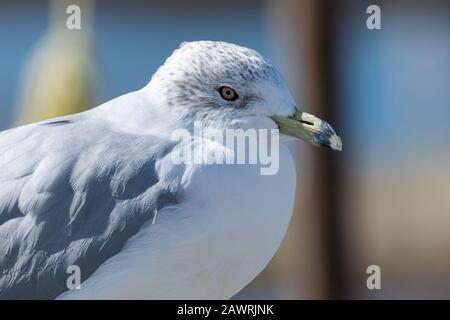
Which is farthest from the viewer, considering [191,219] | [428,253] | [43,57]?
[428,253]

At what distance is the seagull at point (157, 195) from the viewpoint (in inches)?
46.4

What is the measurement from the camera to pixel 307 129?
3.99 feet

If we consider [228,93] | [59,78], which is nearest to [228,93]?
[228,93]

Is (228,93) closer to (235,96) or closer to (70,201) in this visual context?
(235,96)

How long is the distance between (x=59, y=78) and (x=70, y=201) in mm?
797

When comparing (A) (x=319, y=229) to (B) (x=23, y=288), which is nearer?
(B) (x=23, y=288)

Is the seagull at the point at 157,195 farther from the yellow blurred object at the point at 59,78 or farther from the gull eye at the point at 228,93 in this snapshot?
the yellow blurred object at the point at 59,78

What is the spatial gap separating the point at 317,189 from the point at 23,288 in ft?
3.52

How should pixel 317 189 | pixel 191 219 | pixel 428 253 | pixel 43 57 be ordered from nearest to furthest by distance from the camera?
pixel 191 219
pixel 43 57
pixel 317 189
pixel 428 253

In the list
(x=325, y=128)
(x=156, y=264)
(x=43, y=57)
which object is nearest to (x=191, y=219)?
(x=156, y=264)

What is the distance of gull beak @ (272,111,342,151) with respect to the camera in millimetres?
1216

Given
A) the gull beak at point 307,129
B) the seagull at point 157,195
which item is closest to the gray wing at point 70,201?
the seagull at point 157,195

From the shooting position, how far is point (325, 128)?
48.5 inches
